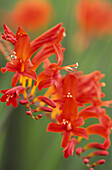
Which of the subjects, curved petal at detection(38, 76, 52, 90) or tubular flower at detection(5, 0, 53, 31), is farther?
tubular flower at detection(5, 0, 53, 31)

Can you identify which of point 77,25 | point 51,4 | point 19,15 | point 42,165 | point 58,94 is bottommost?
point 42,165

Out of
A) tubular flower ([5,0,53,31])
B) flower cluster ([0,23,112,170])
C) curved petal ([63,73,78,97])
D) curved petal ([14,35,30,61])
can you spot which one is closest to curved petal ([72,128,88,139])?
flower cluster ([0,23,112,170])

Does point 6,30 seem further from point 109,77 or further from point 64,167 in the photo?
point 109,77

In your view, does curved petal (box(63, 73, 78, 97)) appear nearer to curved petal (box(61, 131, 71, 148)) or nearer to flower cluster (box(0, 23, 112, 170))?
flower cluster (box(0, 23, 112, 170))

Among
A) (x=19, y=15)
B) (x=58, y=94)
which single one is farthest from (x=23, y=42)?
(x=19, y=15)

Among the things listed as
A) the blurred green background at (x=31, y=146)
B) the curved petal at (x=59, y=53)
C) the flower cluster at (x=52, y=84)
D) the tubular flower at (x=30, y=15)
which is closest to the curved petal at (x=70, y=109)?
the flower cluster at (x=52, y=84)
